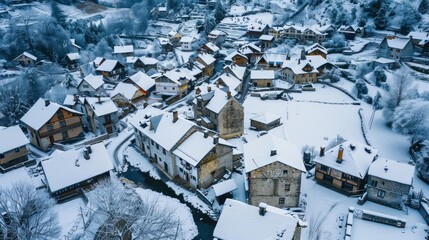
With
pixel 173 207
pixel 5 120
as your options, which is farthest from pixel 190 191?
pixel 5 120

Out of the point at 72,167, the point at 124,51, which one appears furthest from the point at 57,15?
the point at 72,167

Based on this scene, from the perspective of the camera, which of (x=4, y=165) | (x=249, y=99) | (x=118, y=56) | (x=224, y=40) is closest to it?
(x=4, y=165)

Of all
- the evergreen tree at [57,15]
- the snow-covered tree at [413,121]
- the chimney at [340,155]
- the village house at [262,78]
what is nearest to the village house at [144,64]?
the village house at [262,78]

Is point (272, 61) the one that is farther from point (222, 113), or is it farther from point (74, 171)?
point (74, 171)

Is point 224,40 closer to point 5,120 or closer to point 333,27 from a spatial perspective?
point 333,27

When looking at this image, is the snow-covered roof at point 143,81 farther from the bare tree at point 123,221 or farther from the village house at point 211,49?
the bare tree at point 123,221

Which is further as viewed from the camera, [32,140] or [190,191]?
[32,140]

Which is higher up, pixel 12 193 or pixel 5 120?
pixel 12 193
